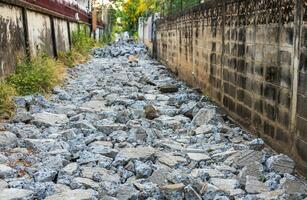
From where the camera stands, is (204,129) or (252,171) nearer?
(252,171)

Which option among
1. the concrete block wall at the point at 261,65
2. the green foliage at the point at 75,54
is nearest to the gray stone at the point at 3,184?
the concrete block wall at the point at 261,65

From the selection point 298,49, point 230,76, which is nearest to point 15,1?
point 230,76

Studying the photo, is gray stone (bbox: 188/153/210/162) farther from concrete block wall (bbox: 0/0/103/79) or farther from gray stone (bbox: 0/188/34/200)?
concrete block wall (bbox: 0/0/103/79)

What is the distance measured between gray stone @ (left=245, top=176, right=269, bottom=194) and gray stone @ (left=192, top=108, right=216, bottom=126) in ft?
8.79

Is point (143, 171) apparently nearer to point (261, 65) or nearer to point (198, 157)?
point (198, 157)

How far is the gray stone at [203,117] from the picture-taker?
7270mm

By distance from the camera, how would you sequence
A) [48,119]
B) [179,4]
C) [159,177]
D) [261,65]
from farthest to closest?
[179,4], [48,119], [261,65], [159,177]

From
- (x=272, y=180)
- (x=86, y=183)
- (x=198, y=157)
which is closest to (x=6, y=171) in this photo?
(x=86, y=183)

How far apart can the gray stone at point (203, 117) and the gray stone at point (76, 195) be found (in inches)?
136

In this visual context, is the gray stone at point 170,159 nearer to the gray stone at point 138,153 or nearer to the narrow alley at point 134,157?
the narrow alley at point 134,157

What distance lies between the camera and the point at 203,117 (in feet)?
24.2

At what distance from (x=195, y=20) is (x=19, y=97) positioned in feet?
17.6

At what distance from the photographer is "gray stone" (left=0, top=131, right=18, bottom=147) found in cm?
554

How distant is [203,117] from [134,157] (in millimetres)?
2496
